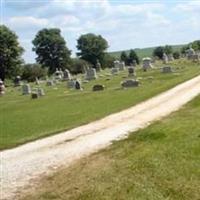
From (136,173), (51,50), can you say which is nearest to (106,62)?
(51,50)

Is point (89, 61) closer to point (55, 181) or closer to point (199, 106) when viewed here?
point (199, 106)

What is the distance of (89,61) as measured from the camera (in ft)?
292

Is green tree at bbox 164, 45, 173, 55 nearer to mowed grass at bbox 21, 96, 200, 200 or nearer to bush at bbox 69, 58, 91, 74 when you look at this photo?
bush at bbox 69, 58, 91, 74

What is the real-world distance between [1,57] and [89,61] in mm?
21606

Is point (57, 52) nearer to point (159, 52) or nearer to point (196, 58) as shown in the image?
point (159, 52)

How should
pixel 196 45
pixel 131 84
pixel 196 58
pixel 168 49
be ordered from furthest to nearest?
1. pixel 168 49
2. pixel 196 45
3. pixel 196 58
4. pixel 131 84

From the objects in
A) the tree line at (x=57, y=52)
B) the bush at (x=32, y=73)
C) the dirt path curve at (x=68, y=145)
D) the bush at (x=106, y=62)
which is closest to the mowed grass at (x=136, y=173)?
the dirt path curve at (x=68, y=145)

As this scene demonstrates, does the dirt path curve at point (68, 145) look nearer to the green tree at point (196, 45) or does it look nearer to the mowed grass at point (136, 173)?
the mowed grass at point (136, 173)

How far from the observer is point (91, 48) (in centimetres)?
8906

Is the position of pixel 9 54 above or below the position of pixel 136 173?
above

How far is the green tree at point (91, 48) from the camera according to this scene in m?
89.0

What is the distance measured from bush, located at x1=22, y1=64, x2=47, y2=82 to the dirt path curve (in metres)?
58.5

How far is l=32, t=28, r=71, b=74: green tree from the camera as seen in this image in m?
85.4

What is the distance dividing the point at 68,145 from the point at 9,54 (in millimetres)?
59347
